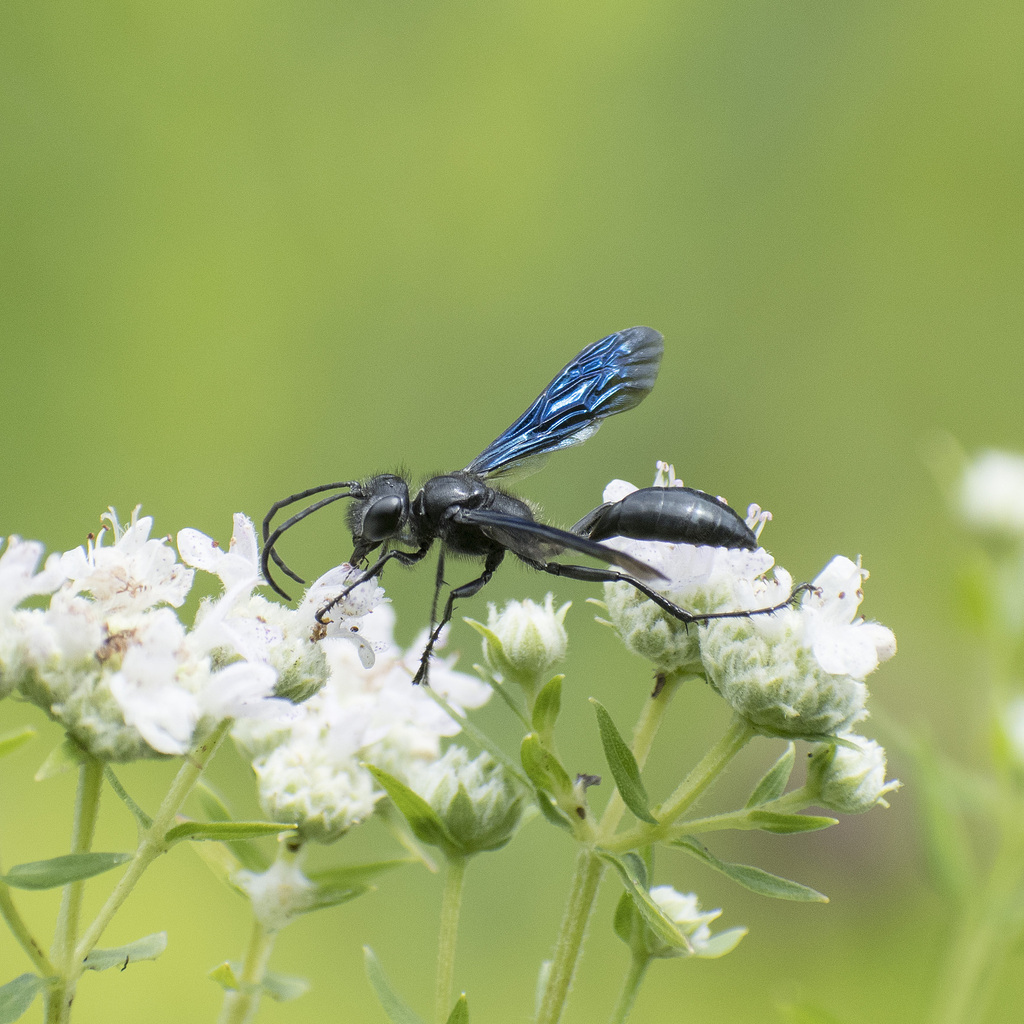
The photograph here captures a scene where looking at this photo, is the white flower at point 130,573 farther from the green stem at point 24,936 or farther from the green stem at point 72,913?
the green stem at point 24,936

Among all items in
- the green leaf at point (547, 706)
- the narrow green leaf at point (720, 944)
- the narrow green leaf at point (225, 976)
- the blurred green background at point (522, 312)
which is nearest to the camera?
the narrow green leaf at point (225, 976)

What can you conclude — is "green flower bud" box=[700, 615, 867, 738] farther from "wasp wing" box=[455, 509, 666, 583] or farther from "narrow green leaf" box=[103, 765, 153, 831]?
"narrow green leaf" box=[103, 765, 153, 831]

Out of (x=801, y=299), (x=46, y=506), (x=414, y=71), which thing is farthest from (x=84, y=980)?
(x=414, y=71)

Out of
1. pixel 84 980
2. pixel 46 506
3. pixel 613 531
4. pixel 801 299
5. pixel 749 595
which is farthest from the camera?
pixel 801 299

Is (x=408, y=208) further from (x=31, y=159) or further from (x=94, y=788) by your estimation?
(x=94, y=788)

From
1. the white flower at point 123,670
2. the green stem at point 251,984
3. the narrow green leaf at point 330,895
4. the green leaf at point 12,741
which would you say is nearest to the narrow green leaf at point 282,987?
the green stem at point 251,984

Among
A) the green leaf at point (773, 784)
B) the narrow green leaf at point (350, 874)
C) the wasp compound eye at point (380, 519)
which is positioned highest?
the wasp compound eye at point (380, 519)
